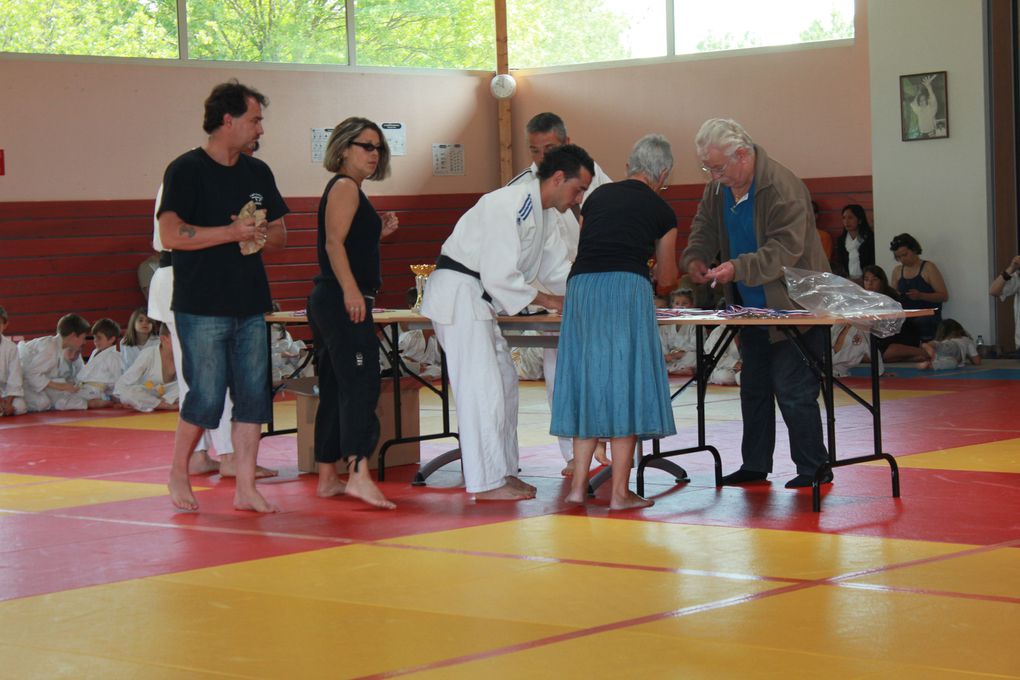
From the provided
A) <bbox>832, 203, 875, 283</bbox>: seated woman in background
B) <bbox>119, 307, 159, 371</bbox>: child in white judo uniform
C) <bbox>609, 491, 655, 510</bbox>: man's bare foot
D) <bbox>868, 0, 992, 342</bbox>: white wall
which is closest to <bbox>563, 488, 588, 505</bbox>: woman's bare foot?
<bbox>609, 491, 655, 510</bbox>: man's bare foot

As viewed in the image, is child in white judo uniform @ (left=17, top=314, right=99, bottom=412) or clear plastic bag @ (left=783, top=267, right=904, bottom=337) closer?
clear plastic bag @ (left=783, top=267, right=904, bottom=337)

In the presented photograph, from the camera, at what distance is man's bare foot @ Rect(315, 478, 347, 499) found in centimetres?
601

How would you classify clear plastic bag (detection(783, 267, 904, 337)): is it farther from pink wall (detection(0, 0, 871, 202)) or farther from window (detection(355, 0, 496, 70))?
window (detection(355, 0, 496, 70))

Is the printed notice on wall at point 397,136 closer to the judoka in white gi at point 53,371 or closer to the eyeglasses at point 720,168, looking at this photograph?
the judoka in white gi at point 53,371

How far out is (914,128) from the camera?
12.4m

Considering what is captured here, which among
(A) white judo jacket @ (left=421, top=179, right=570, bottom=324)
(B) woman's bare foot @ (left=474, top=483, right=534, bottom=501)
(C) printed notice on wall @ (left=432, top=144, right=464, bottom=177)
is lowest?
(B) woman's bare foot @ (left=474, top=483, right=534, bottom=501)

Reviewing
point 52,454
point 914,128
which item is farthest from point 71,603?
point 914,128

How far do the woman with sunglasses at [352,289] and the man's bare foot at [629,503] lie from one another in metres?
0.94

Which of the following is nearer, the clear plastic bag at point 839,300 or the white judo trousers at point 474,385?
the clear plastic bag at point 839,300

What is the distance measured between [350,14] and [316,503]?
9502mm

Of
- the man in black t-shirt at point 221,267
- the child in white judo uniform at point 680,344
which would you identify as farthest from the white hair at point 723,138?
the child in white judo uniform at point 680,344

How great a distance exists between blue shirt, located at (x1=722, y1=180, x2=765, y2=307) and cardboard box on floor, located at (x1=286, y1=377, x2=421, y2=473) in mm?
1887

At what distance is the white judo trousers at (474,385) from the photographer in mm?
5730

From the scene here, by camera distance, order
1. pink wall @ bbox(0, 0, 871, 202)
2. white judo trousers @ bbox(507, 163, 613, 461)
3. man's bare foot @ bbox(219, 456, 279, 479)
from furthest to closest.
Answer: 1. pink wall @ bbox(0, 0, 871, 202)
2. man's bare foot @ bbox(219, 456, 279, 479)
3. white judo trousers @ bbox(507, 163, 613, 461)
